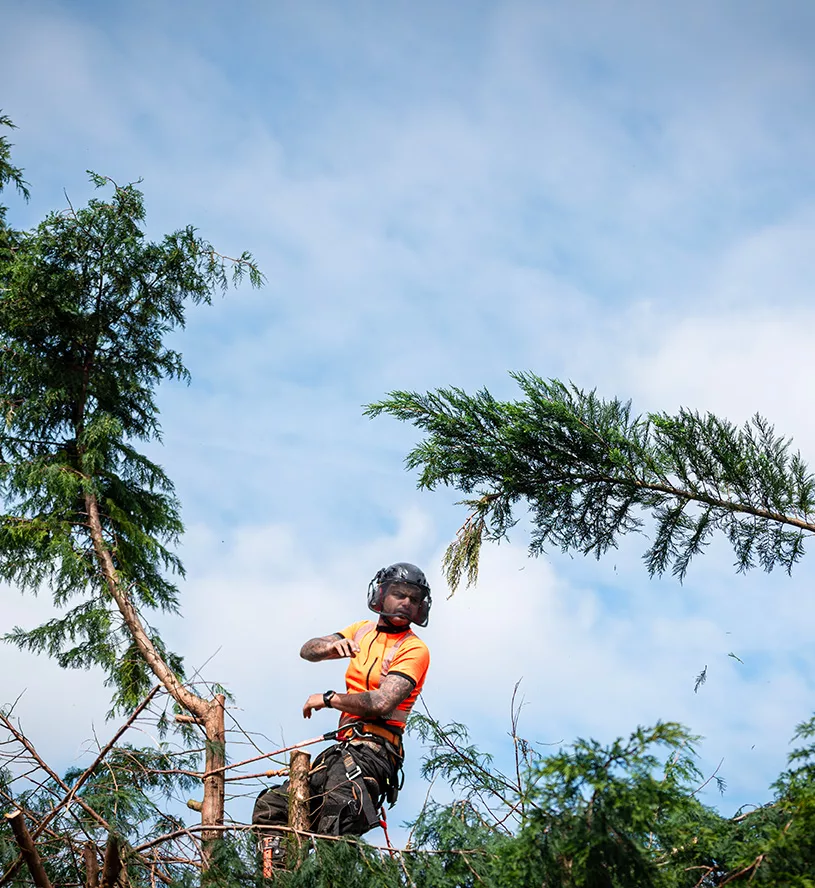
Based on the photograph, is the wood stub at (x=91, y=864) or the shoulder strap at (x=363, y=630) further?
the shoulder strap at (x=363, y=630)

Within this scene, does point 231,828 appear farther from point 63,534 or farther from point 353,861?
point 63,534

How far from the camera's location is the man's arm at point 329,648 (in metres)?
6.14

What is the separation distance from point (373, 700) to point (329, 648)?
660 mm

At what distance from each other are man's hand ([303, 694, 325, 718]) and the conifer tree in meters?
3.03

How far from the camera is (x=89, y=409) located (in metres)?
9.85

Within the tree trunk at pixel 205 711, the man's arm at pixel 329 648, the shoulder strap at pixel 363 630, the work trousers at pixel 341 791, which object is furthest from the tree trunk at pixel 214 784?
the shoulder strap at pixel 363 630

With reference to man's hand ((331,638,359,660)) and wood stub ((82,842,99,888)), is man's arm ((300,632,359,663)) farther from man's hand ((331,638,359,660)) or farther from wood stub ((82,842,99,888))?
wood stub ((82,842,99,888))

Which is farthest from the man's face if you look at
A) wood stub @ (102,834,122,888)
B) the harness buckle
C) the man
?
wood stub @ (102,834,122,888)

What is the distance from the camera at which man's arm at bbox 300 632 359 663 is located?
20.1 feet

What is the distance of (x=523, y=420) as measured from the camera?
795cm

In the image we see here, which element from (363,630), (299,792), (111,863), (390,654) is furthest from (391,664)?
(111,863)

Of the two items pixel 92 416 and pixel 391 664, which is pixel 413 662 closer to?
pixel 391 664

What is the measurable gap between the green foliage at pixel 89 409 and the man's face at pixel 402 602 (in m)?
3.23

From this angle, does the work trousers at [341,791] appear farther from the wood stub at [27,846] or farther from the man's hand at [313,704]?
the wood stub at [27,846]
